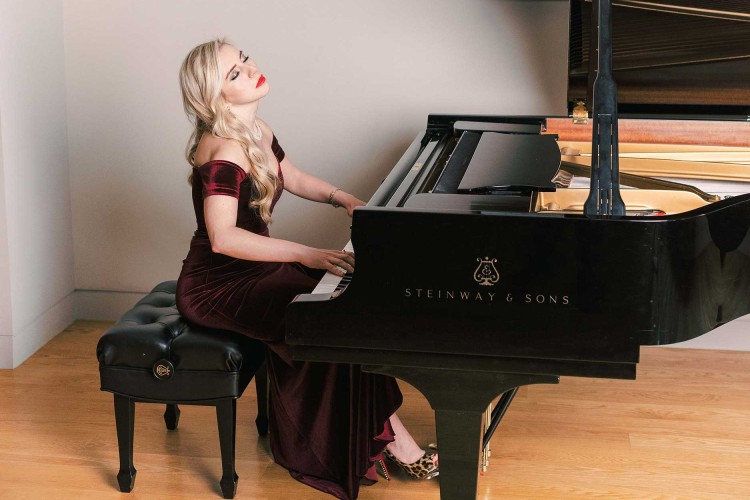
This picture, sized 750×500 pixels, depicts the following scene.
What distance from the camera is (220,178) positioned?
93.2 inches

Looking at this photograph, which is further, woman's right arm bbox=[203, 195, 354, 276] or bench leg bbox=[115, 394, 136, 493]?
bench leg bbox=[115, 394, 136, 493]

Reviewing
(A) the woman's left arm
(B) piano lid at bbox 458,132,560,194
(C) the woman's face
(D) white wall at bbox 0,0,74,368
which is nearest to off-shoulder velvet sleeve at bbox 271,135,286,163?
(A) the woman's left arm

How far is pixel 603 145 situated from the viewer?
1.85m

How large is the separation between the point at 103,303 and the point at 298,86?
3.93 ft

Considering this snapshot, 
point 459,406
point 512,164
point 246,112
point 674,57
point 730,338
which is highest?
point 674,57

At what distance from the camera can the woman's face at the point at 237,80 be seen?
8.11ft

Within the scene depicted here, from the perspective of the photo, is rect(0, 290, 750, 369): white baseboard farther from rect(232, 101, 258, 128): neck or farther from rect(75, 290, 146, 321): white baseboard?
rect(232, 101, 258, 128): neck

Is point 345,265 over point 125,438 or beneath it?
over

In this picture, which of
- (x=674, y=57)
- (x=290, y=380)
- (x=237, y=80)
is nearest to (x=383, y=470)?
(x=290, y=380)

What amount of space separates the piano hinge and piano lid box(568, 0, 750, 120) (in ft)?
0.09

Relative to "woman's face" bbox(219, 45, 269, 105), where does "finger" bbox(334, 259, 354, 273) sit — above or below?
below

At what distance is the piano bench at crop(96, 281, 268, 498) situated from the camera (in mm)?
2371

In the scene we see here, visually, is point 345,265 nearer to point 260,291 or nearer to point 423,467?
point 260,291

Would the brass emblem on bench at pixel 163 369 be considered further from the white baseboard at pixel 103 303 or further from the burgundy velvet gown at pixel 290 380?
the white baseboard at pixel 103 303
